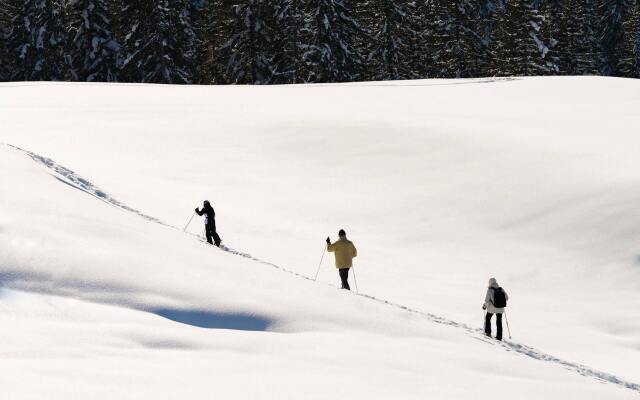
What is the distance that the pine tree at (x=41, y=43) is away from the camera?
56.7 m

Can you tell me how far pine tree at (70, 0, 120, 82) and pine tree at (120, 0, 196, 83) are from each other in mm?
950

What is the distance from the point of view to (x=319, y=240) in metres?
19.7

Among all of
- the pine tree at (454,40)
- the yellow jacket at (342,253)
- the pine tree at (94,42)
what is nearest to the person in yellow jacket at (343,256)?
the yellow jacket at (342,253)

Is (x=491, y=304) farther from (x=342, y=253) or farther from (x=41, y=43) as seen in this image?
(x=41, y=43)

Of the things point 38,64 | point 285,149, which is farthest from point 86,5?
point 285,149

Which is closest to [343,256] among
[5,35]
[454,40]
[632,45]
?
[454,40]

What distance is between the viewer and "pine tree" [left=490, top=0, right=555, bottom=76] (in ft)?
195

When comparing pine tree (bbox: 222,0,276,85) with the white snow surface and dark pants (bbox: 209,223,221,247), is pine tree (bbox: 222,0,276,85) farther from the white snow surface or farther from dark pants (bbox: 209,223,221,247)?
dark pants (bbox: 209,223,221,247)

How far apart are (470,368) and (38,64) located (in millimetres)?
52570

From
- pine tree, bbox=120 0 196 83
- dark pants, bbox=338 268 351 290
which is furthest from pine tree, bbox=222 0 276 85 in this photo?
dark pants, bbox=338 268 351 290

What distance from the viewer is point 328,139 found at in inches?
1088

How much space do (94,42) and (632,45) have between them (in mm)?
46485

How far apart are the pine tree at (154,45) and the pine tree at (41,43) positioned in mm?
4848

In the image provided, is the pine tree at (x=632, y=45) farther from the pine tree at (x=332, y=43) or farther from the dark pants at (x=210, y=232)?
the dark pants at (x=210, y=232)
